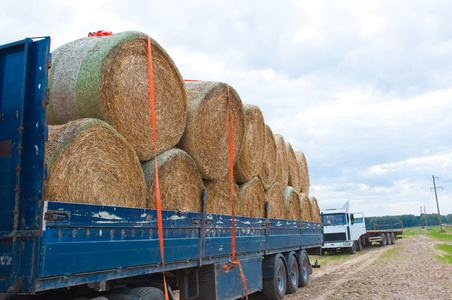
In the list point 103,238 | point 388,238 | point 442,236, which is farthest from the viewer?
point 442,236

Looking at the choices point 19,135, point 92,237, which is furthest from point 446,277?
point 19,135

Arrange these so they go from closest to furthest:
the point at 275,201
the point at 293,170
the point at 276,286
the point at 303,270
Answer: the point at 276,286 < the point at 275,201 < the point at 303,270 < the point at 293,170

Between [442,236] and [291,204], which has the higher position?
[291,204]

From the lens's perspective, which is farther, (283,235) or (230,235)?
(283,235)

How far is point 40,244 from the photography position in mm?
3205

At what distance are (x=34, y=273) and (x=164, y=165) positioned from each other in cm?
224

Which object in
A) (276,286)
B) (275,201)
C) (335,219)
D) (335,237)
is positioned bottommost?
(276,286)

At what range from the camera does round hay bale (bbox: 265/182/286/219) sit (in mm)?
9230

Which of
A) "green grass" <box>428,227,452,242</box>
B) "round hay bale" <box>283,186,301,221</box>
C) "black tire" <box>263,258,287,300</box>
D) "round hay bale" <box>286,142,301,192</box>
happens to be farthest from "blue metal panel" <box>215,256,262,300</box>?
"green grass" <box>428,227,452,242</box>

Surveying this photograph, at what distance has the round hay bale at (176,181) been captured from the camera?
5.07m

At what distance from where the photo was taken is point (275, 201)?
9656 mm

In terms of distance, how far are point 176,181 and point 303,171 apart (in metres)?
8.23

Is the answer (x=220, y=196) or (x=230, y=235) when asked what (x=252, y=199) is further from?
(x=230, y=235)

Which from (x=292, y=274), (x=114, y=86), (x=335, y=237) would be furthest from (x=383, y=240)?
(x=114, y=86)
